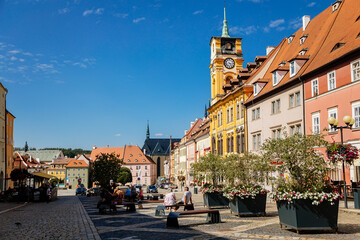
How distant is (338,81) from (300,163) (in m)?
14.7

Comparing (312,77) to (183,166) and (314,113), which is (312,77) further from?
(183,166)

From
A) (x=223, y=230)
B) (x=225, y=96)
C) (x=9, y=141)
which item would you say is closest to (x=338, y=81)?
(x=223, y=230)

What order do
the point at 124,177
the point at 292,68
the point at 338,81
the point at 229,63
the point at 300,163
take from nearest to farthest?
the point at 300,163
the point at 338,81
the point at 292,68
the point at 229,63
the point at 124,177

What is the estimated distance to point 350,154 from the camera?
19.2 meters

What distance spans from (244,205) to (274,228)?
3542mm

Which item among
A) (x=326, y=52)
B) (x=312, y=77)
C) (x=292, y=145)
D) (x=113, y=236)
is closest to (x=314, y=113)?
(x=312, y=77)

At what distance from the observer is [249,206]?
17.0m

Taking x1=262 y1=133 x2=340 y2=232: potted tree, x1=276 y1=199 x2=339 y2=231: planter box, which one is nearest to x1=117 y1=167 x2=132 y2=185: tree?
x1=262 y1=133 x2=340 y2=232: potted tree

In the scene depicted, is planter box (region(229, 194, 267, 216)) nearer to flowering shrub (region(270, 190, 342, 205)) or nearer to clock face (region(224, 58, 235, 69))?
flowering shrub (region(270, 190, 342, 205))

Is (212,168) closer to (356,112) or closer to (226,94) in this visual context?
(356,112)

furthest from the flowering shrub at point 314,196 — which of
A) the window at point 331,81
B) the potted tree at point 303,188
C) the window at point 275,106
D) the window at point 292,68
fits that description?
the window at point 275,106

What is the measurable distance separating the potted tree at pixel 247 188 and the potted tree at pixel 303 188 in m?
2.98

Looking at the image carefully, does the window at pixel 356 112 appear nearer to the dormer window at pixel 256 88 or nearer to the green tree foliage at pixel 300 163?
the green tree foliage at pixel 300 163

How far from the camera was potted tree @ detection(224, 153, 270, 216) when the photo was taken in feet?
55.2
